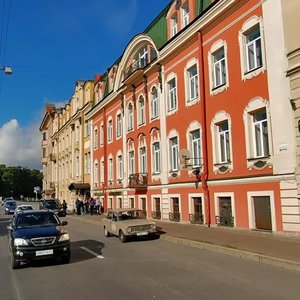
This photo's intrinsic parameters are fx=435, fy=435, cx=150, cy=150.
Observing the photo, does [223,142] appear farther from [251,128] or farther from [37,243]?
[37,243]

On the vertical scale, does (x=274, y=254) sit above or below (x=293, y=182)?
below

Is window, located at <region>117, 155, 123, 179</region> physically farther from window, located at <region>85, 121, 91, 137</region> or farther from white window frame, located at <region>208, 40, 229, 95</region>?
white window frame, located at <region>208, 40, 229, 95</region>

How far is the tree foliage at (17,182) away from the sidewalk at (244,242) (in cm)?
11987

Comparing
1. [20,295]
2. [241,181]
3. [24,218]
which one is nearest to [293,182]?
[241,181]

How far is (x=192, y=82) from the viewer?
79.5ft

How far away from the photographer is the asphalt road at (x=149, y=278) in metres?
8.12

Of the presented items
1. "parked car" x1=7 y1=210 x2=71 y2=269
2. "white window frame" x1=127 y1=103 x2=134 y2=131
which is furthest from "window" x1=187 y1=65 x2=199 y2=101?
"parked car" x1=7 y1=210 x2=71 y2=269

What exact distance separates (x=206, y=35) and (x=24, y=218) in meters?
13.6

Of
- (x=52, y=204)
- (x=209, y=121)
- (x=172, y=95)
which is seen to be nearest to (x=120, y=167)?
(x=52, y=204)

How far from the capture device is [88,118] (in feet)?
152

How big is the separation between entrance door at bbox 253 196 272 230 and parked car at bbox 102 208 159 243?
14.3ft

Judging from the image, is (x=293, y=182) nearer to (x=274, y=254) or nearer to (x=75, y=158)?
(x=274, y=254)

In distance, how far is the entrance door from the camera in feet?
57.0

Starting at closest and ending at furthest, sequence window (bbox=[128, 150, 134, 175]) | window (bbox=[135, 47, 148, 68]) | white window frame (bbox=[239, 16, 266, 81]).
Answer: white window frame (bbox=[239, 16, 266, 81])
window (bbox=[135, 47, 148, 68])
window (bbox=[128, 150, 134, 175])
